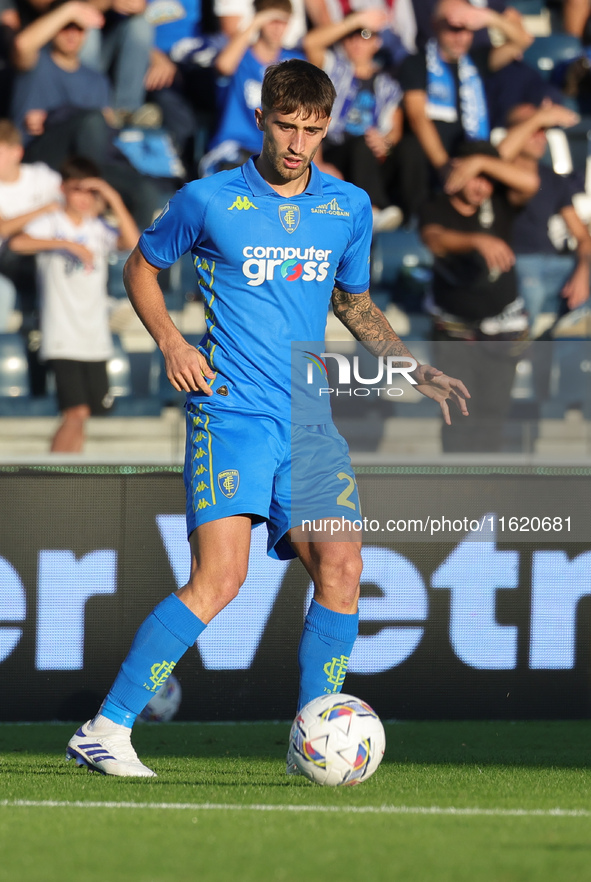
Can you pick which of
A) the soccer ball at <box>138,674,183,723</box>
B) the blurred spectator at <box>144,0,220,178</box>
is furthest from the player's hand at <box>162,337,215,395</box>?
the blurred spectator at <box>144,0,220,178</box>

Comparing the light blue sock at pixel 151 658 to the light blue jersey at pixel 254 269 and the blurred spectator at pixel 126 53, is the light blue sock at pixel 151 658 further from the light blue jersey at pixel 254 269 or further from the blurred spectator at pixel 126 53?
the blurred spectator at pixel 126 53

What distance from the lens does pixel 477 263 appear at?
747 centimetres

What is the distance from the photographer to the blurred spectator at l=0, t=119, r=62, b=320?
7.30 meters

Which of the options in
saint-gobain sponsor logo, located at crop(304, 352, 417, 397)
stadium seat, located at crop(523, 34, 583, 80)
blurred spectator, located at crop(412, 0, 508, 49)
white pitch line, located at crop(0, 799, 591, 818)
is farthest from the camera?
stadium seat, located at crop(523, 34, 583, 80)

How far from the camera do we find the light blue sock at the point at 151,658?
3.63 metres

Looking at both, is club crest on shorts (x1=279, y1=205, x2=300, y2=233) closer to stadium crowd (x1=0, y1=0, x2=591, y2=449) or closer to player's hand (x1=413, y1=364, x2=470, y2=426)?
player's hand (x1=413, y1=364, x2=470, y2=426)

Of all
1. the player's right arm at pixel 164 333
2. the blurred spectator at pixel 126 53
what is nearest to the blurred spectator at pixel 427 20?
the blurred spectator at pixel 126 53

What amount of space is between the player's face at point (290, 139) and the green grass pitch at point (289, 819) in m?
1.84

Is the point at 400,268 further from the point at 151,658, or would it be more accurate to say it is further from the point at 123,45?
the point at 151,658

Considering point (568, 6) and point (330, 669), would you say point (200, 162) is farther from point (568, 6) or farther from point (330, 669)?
point (330, 669)

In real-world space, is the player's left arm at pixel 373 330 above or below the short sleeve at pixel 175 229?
below

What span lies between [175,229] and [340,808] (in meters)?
1.79

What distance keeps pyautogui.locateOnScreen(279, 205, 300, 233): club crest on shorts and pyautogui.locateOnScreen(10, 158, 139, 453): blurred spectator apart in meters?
3.19

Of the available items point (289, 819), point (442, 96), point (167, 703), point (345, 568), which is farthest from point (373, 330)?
point (442, 96)
